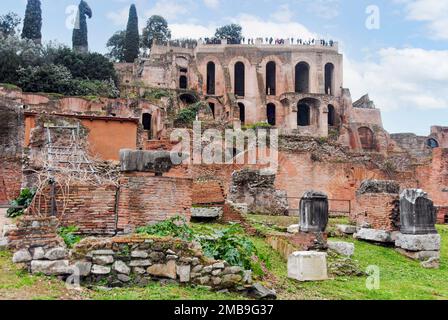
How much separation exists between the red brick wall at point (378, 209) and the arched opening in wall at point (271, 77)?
44585 millimetres

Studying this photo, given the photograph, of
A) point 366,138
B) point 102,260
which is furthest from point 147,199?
point 366,138

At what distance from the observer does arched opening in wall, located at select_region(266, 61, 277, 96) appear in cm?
5827

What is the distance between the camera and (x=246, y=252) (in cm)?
818

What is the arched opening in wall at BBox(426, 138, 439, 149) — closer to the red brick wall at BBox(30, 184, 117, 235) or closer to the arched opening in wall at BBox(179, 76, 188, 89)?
the arched opening in wall at BBox(179, 76, 188, 89)

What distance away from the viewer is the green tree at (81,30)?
189 ft

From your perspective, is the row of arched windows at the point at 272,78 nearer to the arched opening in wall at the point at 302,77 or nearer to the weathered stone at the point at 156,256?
the arched opening in wall at the point at 302,77

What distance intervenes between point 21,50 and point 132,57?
683 inches

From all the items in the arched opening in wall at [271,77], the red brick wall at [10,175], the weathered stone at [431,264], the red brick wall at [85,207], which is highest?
the arched opening in wall at [271,77]

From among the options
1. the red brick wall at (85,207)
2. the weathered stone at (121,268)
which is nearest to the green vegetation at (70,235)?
the red brick wall at (85,207)

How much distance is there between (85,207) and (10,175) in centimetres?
1439

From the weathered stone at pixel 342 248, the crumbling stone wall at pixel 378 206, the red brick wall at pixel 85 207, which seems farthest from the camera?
the crumbling stone wall at pixel 378 206

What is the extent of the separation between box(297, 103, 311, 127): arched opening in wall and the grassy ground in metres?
42.8

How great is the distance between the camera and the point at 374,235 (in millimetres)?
13367

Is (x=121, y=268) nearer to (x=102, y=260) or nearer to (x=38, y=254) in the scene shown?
(x=102, y=260)
